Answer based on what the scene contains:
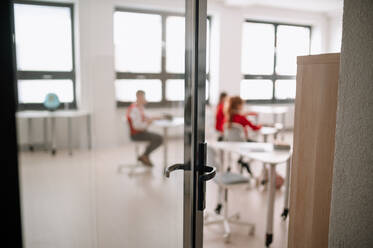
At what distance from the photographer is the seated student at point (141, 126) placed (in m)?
4.18

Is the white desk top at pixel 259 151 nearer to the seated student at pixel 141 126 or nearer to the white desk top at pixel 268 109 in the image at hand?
the seated student at pixel 141 126

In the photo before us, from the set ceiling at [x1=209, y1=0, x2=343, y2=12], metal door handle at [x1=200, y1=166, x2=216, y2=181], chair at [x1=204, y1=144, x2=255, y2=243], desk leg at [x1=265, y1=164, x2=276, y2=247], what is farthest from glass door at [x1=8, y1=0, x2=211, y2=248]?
ceiling at [x1=209, y1=0, x2=343, y2=12]

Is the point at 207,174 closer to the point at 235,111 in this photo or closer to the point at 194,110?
the point at 194,110

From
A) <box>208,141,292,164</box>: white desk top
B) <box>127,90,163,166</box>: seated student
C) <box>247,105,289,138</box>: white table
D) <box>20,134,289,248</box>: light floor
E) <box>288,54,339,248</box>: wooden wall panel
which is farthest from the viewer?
<box>247,105,289,138</box>: white table

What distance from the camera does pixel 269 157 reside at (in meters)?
2.79

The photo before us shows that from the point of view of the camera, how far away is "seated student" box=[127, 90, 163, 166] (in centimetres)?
418

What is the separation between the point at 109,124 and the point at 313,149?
158 inches

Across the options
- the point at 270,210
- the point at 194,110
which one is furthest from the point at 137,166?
the point at 194,110

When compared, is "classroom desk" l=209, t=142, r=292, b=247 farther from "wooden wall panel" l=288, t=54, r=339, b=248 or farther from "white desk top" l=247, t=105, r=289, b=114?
"white desk top" l=247, t=105, r=289, b=114

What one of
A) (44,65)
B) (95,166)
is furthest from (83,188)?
(44,65)

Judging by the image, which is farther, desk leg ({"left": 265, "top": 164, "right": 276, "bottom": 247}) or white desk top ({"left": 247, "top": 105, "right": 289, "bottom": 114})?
white desk top ({"left": 247, "top": 105, "right": 289, "bottom": 114})

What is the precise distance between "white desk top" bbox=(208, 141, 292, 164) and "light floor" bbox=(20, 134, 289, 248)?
2.07 feet

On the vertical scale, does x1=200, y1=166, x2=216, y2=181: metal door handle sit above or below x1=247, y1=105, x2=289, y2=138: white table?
above

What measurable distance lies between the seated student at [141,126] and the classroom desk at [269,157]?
1385 millimetres
